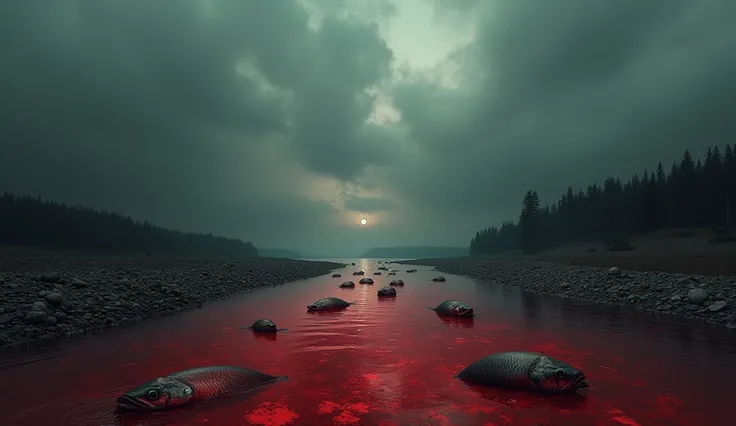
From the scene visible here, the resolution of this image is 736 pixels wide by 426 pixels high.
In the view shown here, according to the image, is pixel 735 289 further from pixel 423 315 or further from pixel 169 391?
pixel 169 391

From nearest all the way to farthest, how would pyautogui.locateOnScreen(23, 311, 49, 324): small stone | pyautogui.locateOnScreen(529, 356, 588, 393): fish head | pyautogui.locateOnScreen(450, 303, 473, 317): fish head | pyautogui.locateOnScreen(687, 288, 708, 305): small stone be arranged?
1. pyautogui.locateOnScreen(529, 356, 588, 393): fish head
2. pyautogui.locateOnScreen(23, 311, 49, 324): small stone
3. pyautogui.locateOnScreen(687, 288, 708, 305): small stone
4. pyautogui.locateOnScreen(450, 303, 473, 317): fish head

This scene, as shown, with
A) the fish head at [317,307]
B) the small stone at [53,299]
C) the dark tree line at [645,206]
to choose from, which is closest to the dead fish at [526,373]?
the fish head at [317,307]

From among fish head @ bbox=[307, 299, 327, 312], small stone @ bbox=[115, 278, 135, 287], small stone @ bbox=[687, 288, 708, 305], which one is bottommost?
fish head @ bbox=[307, 299, 327, 312]

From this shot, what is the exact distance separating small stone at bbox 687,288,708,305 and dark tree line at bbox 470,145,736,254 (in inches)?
2447

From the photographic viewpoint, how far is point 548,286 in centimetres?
2612

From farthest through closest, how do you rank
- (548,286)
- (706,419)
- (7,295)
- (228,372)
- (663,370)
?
1. (548,286)
2. (7,295)
3. (663,370)
4. (228,372)
5. (706,419)

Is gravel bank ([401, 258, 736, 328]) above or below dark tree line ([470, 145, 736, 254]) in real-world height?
below

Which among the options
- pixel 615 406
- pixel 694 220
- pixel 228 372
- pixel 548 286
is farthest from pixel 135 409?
pixel 694 220

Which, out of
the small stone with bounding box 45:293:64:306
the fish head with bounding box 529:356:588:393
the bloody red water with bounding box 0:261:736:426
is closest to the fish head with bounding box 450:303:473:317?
the bloody red water with bounding box 0:261:736:426

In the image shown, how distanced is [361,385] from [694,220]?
87.6m

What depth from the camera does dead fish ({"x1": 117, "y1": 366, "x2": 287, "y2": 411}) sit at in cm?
602

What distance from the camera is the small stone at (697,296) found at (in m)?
14.9

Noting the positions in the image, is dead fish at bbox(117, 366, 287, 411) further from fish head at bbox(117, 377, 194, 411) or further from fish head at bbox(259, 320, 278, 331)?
fish head at bbox(259, 320, 278, 331)

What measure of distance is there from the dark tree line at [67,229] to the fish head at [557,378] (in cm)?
9613
